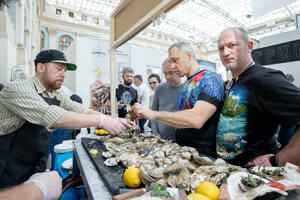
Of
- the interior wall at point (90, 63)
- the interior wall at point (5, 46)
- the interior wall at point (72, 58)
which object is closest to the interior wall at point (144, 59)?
the interior wall at point (90, 63)

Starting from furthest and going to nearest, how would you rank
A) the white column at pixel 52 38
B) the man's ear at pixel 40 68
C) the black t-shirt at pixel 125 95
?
the white column at pixel 52 38 → the black t-shirt at pixel 125 95 → the man's ear at pixel 40 68

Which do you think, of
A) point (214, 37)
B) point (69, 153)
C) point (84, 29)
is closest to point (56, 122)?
point (69, 153)

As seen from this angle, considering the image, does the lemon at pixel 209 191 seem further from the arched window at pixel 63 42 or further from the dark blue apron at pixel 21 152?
the arched window at pixel 63 42

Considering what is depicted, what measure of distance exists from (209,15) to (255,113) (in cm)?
1202

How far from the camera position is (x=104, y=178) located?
0.63 meters

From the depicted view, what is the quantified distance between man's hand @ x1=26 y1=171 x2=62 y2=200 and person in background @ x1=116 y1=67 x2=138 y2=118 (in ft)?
6.45

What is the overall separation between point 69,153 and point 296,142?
5.18 feet

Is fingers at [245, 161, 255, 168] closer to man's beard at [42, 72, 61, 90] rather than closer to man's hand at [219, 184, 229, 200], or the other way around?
man's hand at [219, 184, 229, 200]

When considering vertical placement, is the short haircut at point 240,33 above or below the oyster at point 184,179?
above

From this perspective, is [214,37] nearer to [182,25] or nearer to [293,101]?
[182,25]

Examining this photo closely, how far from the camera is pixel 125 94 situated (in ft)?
10.1

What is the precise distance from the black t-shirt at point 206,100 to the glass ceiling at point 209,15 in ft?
27.0

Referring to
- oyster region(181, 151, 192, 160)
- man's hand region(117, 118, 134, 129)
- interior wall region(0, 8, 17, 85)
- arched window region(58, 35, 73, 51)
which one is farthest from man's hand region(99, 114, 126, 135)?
arched window region(58, 35, 73, 51)

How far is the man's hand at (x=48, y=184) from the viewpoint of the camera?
912 mm
